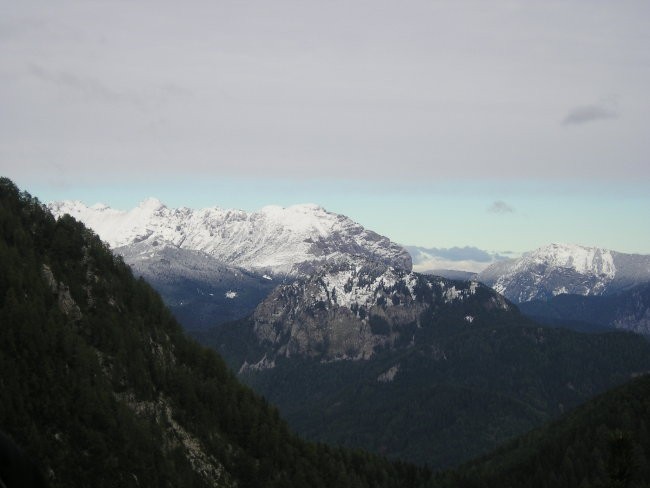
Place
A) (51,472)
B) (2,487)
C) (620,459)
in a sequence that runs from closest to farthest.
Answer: (2,487)
(620,459)
(51,472)

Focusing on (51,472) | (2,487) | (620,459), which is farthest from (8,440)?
(51,472)

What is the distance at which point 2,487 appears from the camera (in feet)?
24.9

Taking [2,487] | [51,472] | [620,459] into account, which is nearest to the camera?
[2,487]

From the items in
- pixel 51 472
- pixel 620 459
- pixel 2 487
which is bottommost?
pixel 51 472

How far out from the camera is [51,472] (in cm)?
19325

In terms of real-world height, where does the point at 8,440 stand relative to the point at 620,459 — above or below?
above

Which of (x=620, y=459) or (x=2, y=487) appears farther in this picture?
(x=620, y=459)

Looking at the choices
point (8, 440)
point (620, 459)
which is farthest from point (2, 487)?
point (620, 459)

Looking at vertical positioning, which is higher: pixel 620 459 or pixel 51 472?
pixel 620 459

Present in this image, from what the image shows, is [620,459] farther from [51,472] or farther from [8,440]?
[51,472]

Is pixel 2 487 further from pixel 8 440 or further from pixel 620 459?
pixel 620 459

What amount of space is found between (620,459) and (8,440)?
31932 millimetres

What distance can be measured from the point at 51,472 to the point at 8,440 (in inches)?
7933

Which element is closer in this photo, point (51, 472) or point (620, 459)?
point (620, 459)
